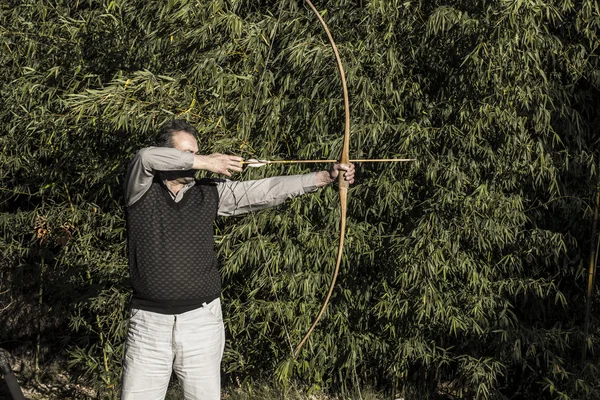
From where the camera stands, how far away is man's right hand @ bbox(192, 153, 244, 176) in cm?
243

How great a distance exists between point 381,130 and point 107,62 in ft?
4.59

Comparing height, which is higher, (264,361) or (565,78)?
(565,78)

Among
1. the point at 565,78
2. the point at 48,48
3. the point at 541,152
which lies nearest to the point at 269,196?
the point at 541,152

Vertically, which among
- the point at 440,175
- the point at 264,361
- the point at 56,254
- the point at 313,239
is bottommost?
the point at 264,361

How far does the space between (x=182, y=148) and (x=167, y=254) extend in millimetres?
326

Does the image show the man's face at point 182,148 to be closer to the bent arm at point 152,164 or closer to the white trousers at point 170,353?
the bent arm at point 152,164

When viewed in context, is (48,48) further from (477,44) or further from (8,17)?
(477,44)

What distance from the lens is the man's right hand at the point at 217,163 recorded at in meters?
2.43

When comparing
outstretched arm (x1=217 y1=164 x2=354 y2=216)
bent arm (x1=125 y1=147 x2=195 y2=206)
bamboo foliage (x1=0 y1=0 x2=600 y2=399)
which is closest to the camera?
bent arm (x1=125 y1=147 x2=195 y2=206)

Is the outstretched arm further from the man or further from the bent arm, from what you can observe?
the bent arm

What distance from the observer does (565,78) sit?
3.79 meters

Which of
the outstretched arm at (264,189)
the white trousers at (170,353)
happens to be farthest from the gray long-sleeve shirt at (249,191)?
the white trousers at (170,353)

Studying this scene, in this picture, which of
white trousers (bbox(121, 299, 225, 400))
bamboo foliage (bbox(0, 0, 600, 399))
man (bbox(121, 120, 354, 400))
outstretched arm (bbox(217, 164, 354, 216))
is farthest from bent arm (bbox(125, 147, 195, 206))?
bamboo foliage (bbox(0, 0, 600, 399))

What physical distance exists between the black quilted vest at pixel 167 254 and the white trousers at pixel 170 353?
0.04 m
